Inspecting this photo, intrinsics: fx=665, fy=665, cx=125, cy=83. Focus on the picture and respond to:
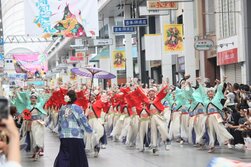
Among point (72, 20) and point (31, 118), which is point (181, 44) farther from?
point (31, 118)

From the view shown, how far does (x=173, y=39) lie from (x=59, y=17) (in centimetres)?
512

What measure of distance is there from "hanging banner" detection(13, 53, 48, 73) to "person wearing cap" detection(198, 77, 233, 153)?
45.6 m

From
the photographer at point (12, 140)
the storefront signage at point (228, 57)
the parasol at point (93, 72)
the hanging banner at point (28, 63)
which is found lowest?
the photographer at point (12, 140)

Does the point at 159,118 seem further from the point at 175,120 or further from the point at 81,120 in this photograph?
the point at 81,120

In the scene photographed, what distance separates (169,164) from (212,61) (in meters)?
20.6

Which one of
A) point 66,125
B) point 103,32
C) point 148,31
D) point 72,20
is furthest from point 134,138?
point 103,32

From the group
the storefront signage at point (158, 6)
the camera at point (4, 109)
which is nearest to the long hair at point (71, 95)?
the camera at point (4, 109)

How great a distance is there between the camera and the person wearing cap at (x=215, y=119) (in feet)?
57.0

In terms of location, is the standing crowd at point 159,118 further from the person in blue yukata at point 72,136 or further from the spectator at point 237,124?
the person in blue yukata at point 72,136

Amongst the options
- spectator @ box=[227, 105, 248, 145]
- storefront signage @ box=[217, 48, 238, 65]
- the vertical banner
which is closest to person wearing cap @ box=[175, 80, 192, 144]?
spectator @ box=[227, 105, 248, 145]

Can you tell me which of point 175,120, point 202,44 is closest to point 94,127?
point 175,120

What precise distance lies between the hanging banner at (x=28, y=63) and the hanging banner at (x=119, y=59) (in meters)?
18.9

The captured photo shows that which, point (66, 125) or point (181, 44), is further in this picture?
point (181, 44)

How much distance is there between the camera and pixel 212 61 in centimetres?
3475
